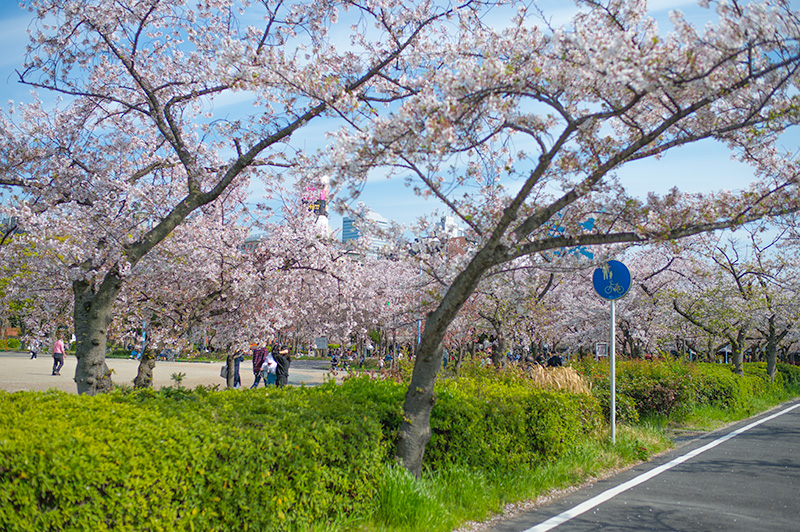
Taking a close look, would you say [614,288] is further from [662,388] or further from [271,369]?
[271,369]

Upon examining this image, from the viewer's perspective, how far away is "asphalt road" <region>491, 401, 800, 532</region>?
15.8 feet

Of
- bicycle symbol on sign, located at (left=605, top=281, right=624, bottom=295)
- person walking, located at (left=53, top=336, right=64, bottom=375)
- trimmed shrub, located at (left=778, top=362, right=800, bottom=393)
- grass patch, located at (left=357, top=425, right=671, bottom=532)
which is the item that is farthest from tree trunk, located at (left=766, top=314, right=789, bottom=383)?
person walking, located at (left=53, top=336, right=64, bottom=375)

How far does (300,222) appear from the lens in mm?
12906

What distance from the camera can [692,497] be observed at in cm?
577

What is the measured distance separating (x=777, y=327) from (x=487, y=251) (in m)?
24.4

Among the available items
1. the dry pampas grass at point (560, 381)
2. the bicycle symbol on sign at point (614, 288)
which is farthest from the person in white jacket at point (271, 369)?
the bicycle symbol on sign at point (614, 288)

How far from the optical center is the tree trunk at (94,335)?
670 centimetres

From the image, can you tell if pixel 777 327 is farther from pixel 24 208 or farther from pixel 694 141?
pixel 24 208

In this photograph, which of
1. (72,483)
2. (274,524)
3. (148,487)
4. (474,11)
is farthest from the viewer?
(474,11)

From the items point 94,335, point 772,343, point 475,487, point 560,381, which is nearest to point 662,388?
point 560,381

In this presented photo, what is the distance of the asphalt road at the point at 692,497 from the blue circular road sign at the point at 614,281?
248cm

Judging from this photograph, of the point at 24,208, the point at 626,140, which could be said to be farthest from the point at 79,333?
the point at 626,140

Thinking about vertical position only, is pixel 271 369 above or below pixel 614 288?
below

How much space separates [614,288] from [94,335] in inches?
288
